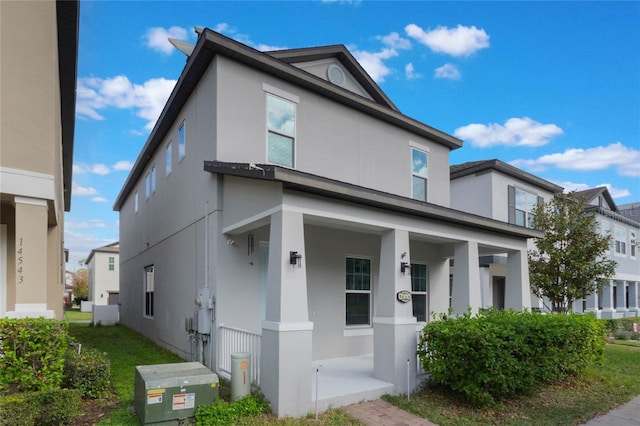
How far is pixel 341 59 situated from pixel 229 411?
9387 mm

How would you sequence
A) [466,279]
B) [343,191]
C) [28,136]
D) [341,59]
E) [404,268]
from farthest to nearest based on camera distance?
[341,59] < [466,279] < [404,268] < [343,191] < [28,136]

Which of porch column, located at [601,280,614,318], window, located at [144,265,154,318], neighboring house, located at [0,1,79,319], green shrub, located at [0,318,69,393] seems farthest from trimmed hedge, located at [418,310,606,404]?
porch column, located at [601,280,614,318]

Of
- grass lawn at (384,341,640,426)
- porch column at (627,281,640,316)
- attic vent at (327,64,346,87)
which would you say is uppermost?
attic vent at (327,64,346,87)

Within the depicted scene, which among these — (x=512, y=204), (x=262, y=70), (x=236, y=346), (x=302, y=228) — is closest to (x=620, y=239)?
(x=512, y=204)

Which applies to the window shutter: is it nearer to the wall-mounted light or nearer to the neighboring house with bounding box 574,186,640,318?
the neighboring house with bounding box 574,186,640,318

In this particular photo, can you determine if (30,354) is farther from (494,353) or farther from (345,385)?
(494,353)

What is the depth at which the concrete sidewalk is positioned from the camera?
6203 millimetres

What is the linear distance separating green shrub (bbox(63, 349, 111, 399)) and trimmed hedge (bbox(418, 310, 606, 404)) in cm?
543

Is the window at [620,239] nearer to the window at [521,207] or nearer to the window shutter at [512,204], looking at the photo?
the window at [521,207]

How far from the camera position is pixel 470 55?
47.6ft

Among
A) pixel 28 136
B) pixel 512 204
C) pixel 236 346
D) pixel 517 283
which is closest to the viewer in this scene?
pixel 28 136

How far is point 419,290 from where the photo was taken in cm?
1217

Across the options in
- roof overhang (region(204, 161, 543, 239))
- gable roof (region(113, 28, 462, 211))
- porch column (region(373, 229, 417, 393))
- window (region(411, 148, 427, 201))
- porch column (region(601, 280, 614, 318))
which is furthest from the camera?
porch column (region(601, 280, 614, 318))

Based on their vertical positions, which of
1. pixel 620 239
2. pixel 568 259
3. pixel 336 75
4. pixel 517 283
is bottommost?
pixel 517 283
